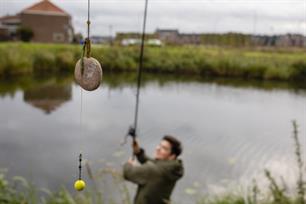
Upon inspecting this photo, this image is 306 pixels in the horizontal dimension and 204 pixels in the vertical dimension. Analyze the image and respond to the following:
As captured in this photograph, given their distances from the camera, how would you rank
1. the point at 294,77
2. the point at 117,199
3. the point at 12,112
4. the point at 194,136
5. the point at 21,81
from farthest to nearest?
1. the point at 294,77
2. the point at 21,81
3. the point at 12,112
4. the point at 194,136
5. the point at 117,199

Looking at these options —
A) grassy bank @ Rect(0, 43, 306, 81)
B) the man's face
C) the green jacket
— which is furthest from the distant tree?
the man's face

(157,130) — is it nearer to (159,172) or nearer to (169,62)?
(159,172)

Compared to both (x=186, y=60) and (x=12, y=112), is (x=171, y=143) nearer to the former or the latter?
(x=12, y=112)

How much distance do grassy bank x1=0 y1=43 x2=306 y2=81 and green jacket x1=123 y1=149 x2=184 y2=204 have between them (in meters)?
15.3

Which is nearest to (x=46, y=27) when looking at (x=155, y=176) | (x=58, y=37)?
(x=58, y=37)

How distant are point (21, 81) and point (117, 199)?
12.5m

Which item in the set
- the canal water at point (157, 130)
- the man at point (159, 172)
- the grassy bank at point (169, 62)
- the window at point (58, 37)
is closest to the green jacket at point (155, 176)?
the man at point (159, 172)

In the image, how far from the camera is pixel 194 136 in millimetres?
9641

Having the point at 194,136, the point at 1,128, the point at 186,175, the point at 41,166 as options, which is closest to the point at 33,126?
the point at 1,128

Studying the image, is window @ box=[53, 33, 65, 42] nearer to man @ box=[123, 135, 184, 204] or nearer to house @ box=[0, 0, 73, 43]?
house @ box=[0, 0, 73, 43]

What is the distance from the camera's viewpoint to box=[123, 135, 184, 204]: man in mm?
3066

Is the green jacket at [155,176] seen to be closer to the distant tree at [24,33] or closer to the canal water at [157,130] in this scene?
the canal water at [157,130]

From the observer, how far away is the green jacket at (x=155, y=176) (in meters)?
3.07

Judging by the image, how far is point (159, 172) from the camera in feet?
10.1
